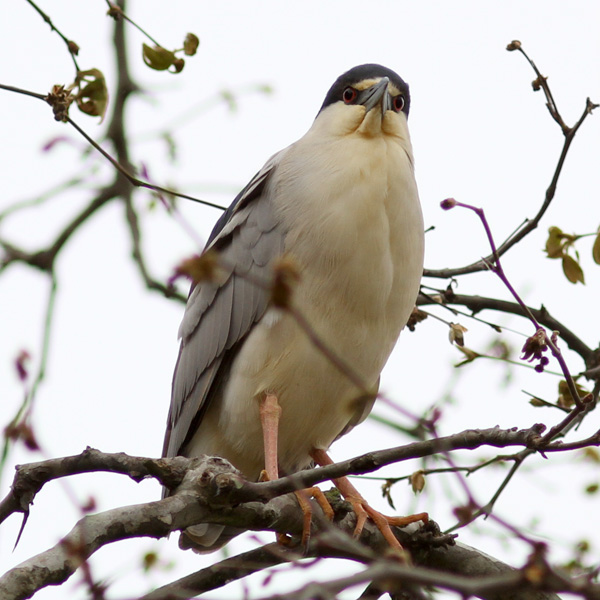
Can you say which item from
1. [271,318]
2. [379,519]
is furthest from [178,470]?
[271,318]

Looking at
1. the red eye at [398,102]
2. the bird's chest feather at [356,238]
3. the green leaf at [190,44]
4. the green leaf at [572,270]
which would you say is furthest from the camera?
the red eye at [398,102]

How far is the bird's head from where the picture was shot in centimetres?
431

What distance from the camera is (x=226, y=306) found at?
4266mm

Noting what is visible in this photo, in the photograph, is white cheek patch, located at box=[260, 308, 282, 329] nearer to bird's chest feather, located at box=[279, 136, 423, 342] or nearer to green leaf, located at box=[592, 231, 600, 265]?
bird's chest feather, located at box=[279, 136, 423, 342]

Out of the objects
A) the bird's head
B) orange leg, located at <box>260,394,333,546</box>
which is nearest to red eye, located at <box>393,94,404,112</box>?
the bird's head

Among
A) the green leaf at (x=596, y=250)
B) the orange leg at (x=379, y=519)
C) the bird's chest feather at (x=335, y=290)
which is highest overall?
the bird's chest feather at (x=335, y=290)

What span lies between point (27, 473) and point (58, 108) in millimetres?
1383

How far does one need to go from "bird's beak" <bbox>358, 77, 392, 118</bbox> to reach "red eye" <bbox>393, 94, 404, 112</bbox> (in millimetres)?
73

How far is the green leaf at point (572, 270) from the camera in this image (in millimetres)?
3672

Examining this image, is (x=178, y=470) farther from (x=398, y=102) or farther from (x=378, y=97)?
(x=398, y=102)

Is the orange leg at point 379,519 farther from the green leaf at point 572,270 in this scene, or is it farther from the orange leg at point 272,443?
the green leaf at point 572,270

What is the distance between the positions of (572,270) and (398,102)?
1.32m

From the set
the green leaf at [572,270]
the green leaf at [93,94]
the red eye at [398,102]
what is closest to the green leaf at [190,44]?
the green leaf at [93,94]

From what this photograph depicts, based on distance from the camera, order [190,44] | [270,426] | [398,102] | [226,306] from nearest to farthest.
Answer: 1. [190,44]
2. [270,426]
3. [226,306]
4. [398,102]
